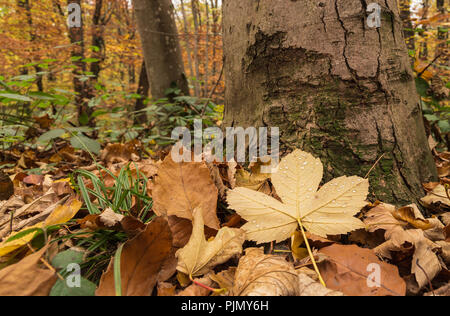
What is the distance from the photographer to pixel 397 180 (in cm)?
89

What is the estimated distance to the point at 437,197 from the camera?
88cm

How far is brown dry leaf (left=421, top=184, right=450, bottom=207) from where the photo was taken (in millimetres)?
861

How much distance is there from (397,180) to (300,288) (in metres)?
0.62

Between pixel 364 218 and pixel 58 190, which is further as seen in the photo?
pixel 58 190

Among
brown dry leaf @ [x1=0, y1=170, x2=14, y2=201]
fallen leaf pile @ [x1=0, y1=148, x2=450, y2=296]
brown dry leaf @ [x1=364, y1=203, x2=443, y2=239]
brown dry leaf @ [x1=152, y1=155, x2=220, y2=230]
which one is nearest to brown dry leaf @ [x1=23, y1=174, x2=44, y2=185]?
brown dry leaf @ [x1=0, y1=170, x2=14, y2=201]

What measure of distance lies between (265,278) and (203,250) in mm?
156

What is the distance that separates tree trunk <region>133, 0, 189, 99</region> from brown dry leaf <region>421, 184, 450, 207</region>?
2.84 m

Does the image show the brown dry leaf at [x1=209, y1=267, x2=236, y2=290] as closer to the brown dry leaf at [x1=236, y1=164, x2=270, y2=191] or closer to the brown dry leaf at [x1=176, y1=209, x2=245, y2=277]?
the brown dry leaf at [x1=176, y1=209, x2=245, y2=277]

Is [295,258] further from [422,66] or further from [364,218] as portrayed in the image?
[422,66]

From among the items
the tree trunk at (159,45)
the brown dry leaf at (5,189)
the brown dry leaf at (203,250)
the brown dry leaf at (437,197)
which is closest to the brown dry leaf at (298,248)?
the brown dry leaf at (203,250)

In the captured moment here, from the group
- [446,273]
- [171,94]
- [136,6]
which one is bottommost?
[446,273]

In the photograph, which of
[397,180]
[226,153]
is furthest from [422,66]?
[226,153]

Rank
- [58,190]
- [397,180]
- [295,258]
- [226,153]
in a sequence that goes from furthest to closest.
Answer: [226,153], [58,190], [397,180], [295,258]

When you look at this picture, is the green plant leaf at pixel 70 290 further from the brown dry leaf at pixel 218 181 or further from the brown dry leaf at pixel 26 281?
the brown dry leaf at pixel 218 181
